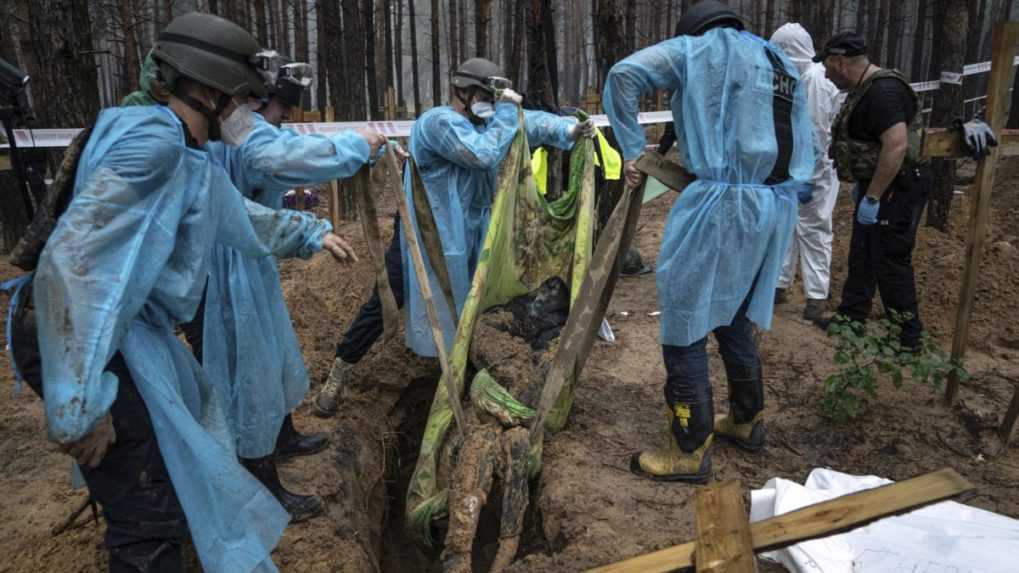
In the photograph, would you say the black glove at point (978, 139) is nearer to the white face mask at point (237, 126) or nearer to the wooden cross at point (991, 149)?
the wooden cross at point (991, 149)

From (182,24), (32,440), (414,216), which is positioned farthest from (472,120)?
(32,440)

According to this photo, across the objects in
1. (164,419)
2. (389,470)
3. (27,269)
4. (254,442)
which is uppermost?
(27,269)

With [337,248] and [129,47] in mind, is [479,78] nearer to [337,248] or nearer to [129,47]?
[337,248]

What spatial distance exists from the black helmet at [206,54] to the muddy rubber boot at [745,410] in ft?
7.61

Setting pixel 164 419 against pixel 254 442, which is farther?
pixel 254 442

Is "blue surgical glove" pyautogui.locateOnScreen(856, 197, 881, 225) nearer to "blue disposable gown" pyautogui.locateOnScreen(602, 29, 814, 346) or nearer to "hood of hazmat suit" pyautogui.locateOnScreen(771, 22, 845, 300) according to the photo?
"hood of hazmat suit" pyautogui.locateOnScreen(771, 22, 845, 300)

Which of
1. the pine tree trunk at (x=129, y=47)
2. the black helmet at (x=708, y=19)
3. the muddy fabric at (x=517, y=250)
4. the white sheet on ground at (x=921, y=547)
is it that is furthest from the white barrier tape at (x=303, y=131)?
the pine tree trunk at (x=129, y=47)

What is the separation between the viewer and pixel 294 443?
3.35 m

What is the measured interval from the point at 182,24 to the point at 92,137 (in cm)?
44

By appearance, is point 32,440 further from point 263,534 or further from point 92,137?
point 92,137

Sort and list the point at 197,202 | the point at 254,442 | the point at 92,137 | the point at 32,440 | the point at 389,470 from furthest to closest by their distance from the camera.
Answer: the point at 389,470 < the point at 32,440 < the point at 254,442 < the point at 197,202 < the point at 92,137

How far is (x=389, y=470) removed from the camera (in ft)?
13.5

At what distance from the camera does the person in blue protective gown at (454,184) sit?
354 cm

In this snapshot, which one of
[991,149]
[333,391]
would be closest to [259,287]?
[333,391]
